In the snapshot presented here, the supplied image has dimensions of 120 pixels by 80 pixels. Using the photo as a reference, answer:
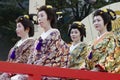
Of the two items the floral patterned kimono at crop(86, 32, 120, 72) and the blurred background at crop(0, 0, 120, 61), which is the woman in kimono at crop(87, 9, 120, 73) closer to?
the floral patterned kimono at crop(86, 32, 120, 72)

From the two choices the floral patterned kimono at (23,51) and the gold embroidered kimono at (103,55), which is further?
the floral patterned kimono at (23,51)

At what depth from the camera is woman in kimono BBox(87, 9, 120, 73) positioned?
3.50 meters

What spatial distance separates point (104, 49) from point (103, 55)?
2.6 inches

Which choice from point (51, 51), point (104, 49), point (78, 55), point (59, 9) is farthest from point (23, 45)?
point (59, 9)

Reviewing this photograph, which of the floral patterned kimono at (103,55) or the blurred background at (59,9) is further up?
the blurred background at (59,9)

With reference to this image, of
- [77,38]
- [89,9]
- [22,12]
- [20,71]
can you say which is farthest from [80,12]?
[20,71]

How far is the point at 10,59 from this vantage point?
4.03m

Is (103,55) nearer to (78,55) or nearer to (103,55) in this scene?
(103,55)

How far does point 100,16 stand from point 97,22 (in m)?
0.07

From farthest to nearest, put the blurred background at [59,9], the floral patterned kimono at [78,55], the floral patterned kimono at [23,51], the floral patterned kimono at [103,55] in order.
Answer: the blurred background at [59,9], the floral patterned kimono at [78,55], the floral patterned kimono at [23,51], the floral patterned kimono at [103,55]

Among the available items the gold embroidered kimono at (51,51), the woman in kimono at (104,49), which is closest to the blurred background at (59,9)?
the woman in kimono at (104,49)

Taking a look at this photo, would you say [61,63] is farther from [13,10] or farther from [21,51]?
[13,10]

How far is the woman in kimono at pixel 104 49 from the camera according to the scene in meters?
3.50

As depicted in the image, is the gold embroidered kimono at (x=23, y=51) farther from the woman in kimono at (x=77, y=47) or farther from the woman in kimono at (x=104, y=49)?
the woman in kimono at (x=104, y=49)
